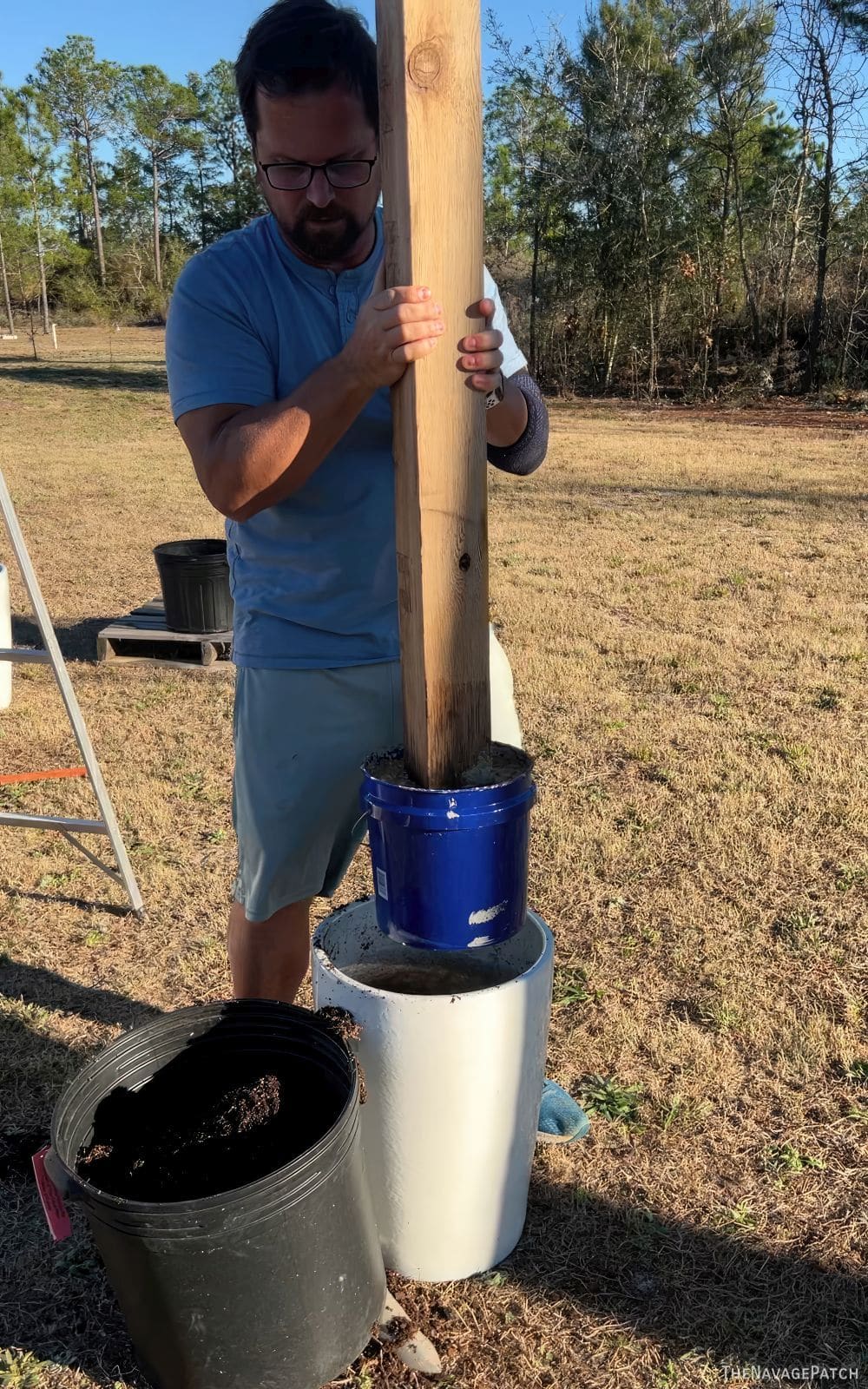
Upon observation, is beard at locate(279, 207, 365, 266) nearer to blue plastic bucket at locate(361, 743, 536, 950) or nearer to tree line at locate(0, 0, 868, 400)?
blue plastic bucket at locate(361, 743, 536, 950)

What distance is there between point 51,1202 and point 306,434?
1.31 meters

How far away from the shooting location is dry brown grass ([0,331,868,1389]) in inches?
80.4

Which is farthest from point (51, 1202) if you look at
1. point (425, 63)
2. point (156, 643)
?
point (156, 643)

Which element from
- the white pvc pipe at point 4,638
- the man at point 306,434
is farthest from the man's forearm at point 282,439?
the white pvc pipe at point 4,638

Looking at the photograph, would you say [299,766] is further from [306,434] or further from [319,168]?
[319,168]

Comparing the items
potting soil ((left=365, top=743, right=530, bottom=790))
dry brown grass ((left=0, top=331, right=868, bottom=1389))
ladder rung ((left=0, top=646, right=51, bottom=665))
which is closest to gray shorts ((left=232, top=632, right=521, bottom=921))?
potting soil ((left=365, top=743, right=530, bottom=790))

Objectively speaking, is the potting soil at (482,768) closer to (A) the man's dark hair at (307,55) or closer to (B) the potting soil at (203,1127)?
(B) the potting soil at (203,1127)

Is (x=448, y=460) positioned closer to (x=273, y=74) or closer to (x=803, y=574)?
(x=273, y=74)

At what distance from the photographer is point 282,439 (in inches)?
Result: 60.2

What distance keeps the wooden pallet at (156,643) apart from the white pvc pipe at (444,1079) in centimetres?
391

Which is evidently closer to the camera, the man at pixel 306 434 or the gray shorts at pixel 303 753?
the man at pixel 306 434

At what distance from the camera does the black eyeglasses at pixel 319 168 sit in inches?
63.7

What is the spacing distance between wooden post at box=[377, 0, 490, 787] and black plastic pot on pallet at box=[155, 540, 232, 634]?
13.8ft

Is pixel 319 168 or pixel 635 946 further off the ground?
pixel 319 168
